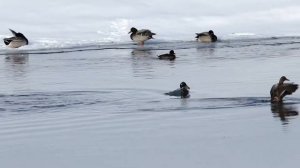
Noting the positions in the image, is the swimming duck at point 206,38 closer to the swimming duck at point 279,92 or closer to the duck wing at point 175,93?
the duck wing at point 175,93

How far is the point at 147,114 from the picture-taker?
12.2m

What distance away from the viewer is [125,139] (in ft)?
31.9

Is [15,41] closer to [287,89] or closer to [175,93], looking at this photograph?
[175,93]

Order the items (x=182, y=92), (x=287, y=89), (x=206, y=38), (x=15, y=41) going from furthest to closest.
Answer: (x=206, y=38) < (x=15, y=41) < (x=182, y=92) < (x=287, y=89)

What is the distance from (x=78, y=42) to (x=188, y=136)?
2508 cm

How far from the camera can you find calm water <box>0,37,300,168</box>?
861cm

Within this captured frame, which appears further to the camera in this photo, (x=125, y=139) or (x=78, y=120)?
(x=78, y=120)

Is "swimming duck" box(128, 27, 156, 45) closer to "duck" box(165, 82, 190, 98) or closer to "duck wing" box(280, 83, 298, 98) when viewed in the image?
"duck" box(165, 82, 190, 98)

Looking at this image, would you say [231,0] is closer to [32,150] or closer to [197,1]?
[197,1]

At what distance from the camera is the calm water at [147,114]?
28.2ft

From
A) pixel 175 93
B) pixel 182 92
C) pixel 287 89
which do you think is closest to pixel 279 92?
pixel 287 89

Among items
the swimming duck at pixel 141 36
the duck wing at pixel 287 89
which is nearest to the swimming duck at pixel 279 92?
the duck wing at pixel 287 89

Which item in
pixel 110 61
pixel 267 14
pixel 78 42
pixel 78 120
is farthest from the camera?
pixel 267 14

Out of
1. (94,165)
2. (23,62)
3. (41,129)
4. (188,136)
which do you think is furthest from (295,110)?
(23,62)
